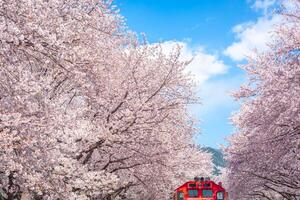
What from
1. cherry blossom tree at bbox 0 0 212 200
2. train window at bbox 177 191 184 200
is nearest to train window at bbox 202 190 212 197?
train window at bbox 177 191 184 200

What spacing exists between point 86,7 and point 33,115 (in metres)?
6.80

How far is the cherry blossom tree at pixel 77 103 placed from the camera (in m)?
7.27

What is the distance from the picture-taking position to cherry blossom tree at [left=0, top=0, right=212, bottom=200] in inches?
286

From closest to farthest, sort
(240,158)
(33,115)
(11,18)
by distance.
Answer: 1. (11,18)
2. (33,115)
3. (240,158)

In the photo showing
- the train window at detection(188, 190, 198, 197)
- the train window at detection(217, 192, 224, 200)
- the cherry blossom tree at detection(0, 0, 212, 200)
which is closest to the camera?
the cherry blossom tree at detection(0, 0, 212, 200)

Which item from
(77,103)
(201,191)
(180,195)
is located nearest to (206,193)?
(201,191)

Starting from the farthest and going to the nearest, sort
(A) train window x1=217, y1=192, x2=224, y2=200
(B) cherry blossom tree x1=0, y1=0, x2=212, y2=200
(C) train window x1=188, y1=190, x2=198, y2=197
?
(C) train window x1=188, y1=190, x2=198, y2=197 < (A) train window x1=217, y1=192, x2=224, y2=200 < (B) cherry blossom tree x1=0, y1=0, x2=212, y2=200

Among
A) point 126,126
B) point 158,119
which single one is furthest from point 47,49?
point 158,119

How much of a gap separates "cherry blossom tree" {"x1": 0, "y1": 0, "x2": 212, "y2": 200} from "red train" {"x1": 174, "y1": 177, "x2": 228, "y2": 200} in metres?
2.41

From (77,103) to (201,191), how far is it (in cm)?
A: 664

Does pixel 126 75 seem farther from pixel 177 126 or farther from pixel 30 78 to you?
pixel 30 78

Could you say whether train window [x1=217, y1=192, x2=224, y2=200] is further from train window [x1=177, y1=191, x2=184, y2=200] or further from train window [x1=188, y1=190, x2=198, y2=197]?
train window [x1=177, y1=191, x2=184, y2=200]

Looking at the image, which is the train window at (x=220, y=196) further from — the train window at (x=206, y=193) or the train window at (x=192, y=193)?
the train window at (x=192, y=193)

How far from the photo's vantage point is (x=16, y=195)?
41.6 ft
